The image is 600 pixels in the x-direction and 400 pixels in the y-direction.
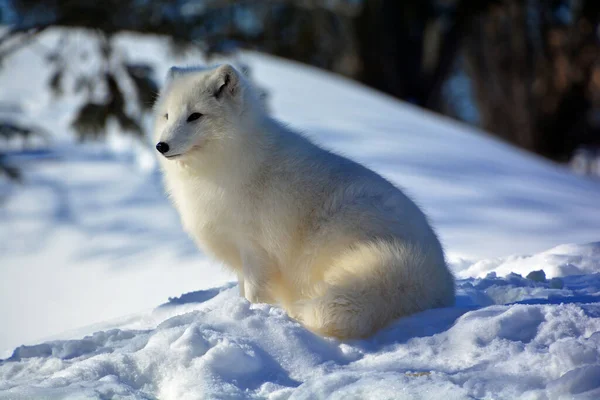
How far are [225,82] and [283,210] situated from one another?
56 cm

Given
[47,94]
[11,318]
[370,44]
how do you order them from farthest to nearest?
[370,44] < [47,94] < [11,318]

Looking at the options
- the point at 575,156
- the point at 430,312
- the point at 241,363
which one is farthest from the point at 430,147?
the point at 575,156

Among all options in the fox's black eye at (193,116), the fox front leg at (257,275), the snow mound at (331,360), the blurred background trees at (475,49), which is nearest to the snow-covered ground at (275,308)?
the snow mound at (331,360)

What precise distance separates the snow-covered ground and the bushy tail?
0.06m

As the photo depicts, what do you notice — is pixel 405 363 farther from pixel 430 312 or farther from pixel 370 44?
pixel 370 44

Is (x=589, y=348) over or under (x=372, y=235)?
under

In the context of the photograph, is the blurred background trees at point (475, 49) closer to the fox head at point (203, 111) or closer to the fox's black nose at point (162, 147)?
the fox head at point (203, 111)

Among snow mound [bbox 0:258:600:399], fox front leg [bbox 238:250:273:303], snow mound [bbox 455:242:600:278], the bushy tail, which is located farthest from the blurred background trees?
snow mound [bbox 0:258:600:399]

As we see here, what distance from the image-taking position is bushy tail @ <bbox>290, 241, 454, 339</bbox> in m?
2.42

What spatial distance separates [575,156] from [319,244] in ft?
46.1

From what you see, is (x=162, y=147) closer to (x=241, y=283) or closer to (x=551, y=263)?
(x=241, y=283)

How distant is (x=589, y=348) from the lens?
7.01ft

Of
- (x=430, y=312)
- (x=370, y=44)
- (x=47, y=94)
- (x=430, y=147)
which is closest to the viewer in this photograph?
(x=430, y=312)

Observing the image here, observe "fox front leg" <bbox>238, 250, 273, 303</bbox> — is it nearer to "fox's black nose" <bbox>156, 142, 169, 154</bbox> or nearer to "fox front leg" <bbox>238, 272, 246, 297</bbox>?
"fox front leg" <bbox>238, 272, 246, 297</bbox>
